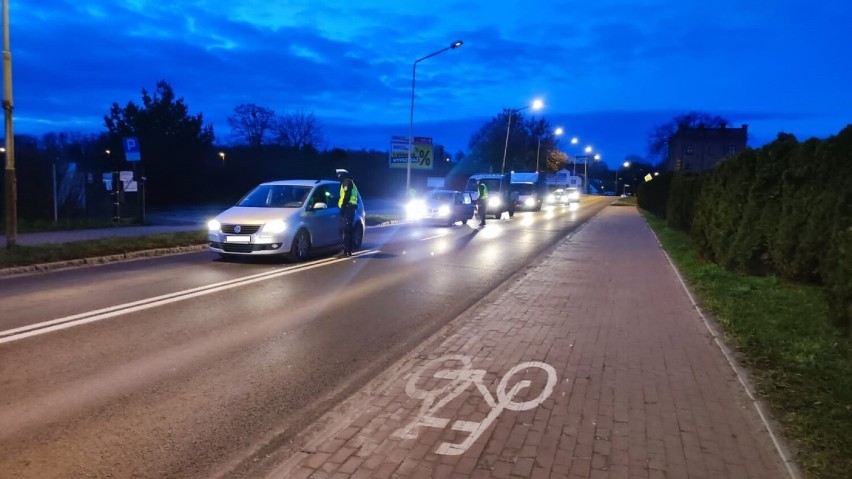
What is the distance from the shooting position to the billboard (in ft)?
132

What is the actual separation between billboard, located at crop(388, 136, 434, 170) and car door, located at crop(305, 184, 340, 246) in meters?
24.9

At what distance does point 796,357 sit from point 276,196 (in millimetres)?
10805

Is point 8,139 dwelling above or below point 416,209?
above

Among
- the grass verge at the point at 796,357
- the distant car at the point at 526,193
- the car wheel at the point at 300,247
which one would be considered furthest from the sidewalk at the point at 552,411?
the distant car at the point at 526,193

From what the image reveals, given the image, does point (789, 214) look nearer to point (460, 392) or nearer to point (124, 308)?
point (460, 392)

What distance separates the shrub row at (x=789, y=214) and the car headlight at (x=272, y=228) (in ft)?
→ 28.2

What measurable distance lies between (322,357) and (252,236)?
6690 millimetres

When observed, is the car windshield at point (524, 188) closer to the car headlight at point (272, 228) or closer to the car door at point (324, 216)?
the car door at point (324, 216)

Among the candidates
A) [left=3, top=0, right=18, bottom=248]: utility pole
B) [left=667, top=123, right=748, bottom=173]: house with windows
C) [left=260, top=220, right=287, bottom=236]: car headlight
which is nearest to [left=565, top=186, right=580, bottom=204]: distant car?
[left=667, top=123, right=748, bottom=173]: house with windows

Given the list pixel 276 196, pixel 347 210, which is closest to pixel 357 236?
pixel 347 210

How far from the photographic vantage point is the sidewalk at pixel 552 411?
3723mm

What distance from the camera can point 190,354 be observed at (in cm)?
606

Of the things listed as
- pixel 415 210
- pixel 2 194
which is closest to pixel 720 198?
pixel 415 210

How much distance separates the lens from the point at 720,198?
13039 millimetres
